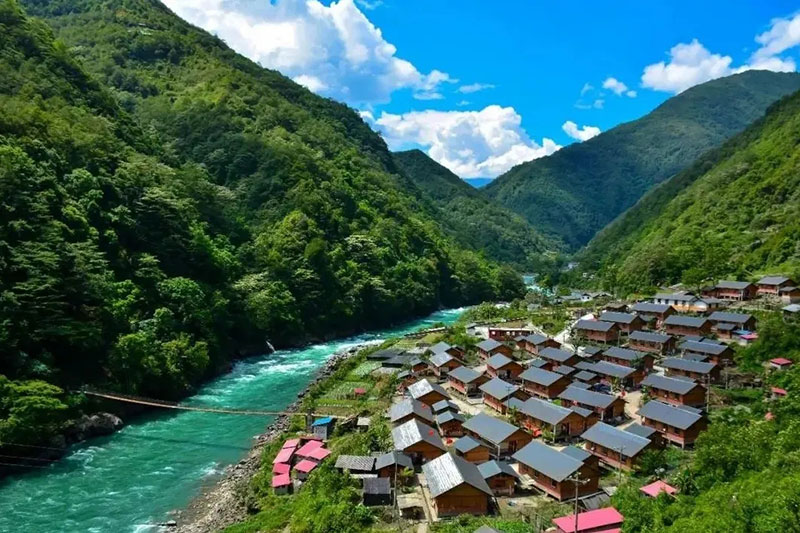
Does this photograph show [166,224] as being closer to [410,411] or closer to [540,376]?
[410,411]

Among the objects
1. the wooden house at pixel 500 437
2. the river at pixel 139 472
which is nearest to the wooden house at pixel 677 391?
the wooden house at pixel 500 437

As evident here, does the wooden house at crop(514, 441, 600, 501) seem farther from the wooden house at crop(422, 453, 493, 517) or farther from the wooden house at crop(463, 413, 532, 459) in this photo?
the wooden house at crop(422, 453, 493, 517)

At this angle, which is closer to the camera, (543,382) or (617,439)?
(617,439)

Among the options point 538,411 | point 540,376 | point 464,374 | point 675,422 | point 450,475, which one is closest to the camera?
point 450,475

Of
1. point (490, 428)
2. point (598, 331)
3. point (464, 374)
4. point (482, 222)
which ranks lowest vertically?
point (490, 428)

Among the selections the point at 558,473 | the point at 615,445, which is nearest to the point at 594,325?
the point at 615,445

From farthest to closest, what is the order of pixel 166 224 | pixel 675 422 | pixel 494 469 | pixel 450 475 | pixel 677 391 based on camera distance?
pixel 166 224, pixel 677 391, pixel 675 422, pixel 494 469, pixel 450 475

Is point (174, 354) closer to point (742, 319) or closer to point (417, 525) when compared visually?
point (417, 525)

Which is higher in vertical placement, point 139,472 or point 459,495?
point 139,472
